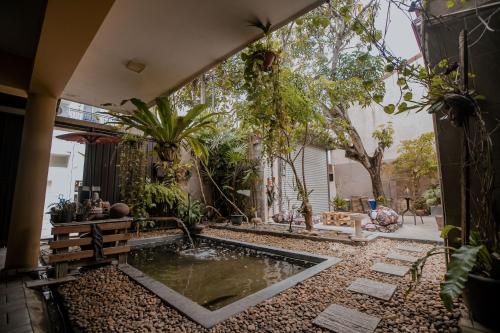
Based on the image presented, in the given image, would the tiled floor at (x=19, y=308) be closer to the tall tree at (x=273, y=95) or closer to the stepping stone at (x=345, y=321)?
the stepping stone at (x=345, y=321)

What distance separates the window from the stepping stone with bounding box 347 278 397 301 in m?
8.62

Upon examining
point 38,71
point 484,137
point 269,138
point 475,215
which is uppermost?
point 38,71

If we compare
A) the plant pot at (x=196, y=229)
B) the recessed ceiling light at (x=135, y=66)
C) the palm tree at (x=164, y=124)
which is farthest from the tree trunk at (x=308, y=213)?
the recessed ceiling light at (x=135, y=66)

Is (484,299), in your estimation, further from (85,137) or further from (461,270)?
(85,137)

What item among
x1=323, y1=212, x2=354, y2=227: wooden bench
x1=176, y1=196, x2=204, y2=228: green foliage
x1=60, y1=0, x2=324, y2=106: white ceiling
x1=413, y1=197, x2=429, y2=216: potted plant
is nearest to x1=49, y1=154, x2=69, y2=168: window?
x1=176, y1=196, x2=204, y2=228: green foliage

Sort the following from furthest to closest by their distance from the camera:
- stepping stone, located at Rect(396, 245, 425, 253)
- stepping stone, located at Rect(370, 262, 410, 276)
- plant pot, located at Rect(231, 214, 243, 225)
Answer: plant pot, located at Rect(231, 214, 243, 225) → stepping stone, located at Rect(396, 245, 425, 253) → stepping stone, located at Rect(370, 262, 410, 276)

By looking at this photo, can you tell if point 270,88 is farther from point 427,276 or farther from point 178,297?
point 427,276

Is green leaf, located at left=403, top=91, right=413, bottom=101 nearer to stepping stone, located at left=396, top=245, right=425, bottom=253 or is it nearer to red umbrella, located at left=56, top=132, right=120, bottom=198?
stepping stone, located at left=396, top=245, right=425, bottom=253

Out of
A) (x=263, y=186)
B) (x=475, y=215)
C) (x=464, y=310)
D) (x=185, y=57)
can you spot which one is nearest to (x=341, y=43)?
(x=263, y=186)

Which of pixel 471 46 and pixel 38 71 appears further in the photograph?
pixel 38 71

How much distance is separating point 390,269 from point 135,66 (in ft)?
12.3

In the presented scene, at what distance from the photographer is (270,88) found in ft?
8.56

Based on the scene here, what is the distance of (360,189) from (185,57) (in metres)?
9.32

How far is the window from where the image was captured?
717cm
